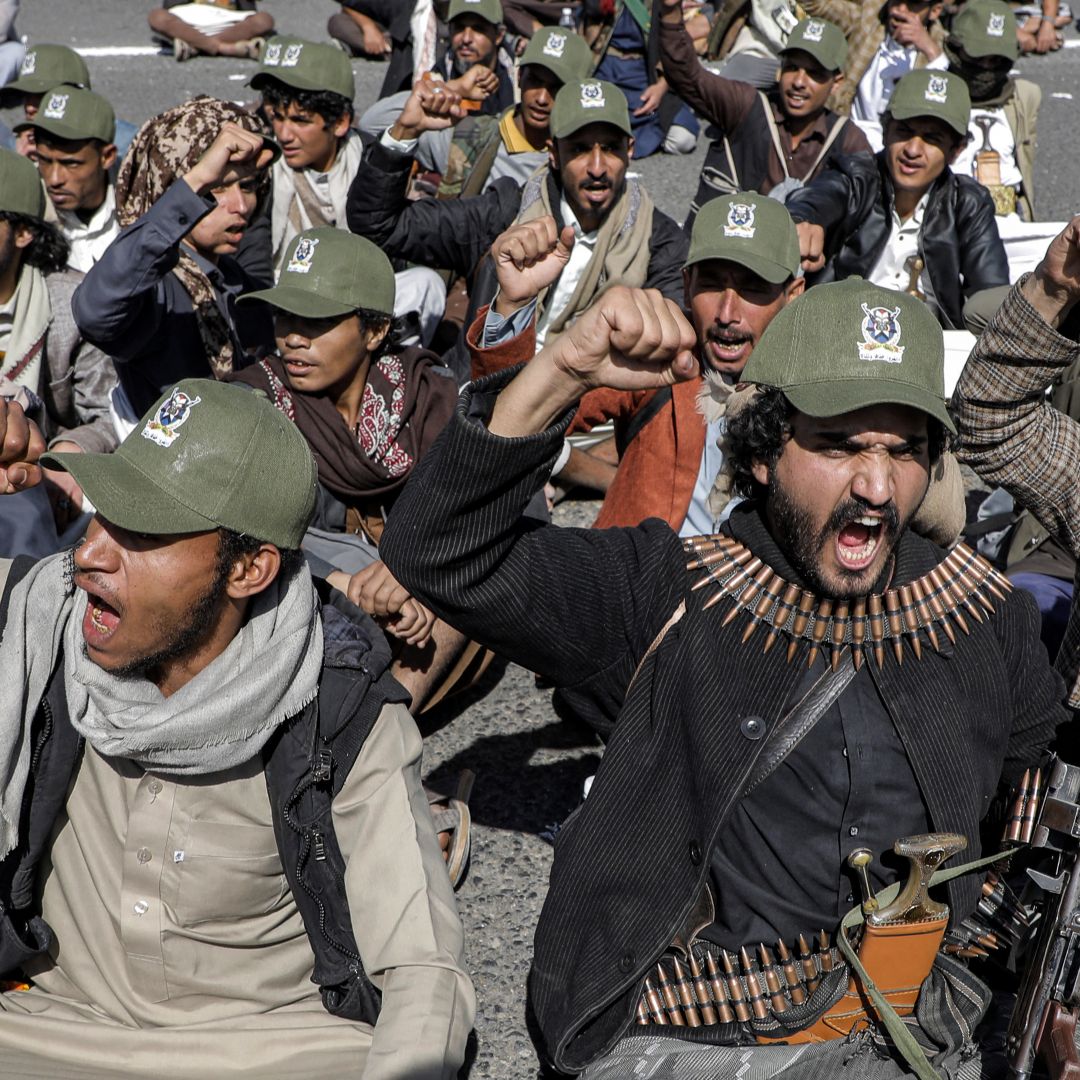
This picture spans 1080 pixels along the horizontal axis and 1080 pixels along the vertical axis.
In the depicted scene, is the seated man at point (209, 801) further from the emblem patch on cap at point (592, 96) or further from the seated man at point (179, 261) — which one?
the emblem patch on cap at point (592, 96)

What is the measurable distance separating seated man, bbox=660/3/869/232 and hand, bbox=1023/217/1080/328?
4516 millimetres

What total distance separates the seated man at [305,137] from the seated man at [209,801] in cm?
378

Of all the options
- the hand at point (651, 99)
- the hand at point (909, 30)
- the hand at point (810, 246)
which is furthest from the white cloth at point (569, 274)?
the hand at point (651, 99)

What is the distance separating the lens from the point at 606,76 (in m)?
11.2

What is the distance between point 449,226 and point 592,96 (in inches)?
32.1

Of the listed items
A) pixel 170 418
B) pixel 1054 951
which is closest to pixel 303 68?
pixel 170 418

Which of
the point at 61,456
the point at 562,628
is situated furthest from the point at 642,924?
the point at 61,456

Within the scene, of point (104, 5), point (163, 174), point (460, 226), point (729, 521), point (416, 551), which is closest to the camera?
point (416, 551)

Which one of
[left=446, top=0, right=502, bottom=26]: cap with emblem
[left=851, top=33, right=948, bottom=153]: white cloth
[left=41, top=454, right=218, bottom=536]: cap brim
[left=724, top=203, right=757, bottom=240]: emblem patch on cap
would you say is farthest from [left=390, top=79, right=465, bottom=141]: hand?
[left=851, top=33, right=948, bottom=153]: white cloth

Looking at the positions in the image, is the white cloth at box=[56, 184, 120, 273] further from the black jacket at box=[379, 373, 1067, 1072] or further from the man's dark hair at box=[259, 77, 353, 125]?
the black jacket at box=[379, 373, 1067, 1072]

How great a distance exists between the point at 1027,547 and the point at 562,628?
2544 mm

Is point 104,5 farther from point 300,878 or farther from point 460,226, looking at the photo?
point 300,878

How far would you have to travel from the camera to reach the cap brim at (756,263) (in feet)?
13.5

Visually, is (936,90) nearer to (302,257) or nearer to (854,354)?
(302,257)
